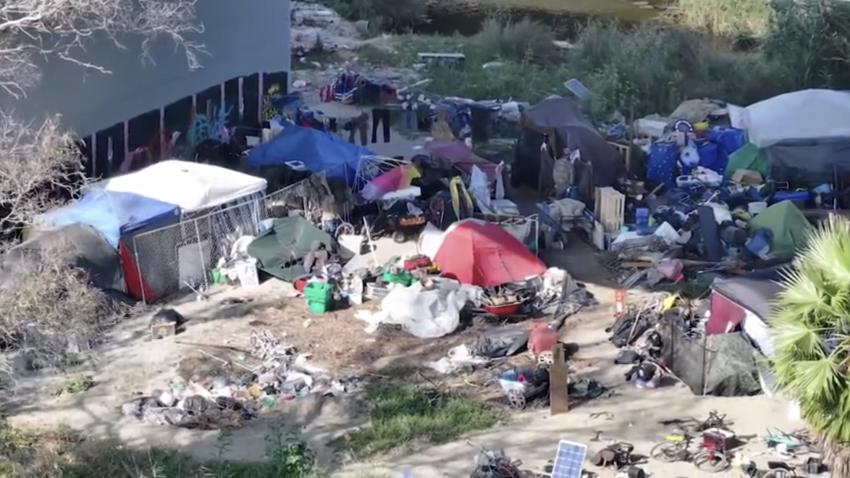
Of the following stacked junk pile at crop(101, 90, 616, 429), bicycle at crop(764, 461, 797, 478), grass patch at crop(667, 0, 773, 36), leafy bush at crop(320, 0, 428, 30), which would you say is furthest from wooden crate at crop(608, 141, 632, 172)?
leafy bush at crop(320, 0, 428, 30)

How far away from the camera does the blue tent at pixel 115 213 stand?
66.2 ft

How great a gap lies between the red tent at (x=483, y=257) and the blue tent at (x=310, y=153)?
3853 mm

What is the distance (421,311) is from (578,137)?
811 centimetres

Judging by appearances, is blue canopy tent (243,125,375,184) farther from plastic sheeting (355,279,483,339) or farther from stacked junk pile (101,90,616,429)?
plastic sheeting (355,279,483,339)

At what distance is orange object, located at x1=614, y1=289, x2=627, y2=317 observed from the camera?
20172 mm

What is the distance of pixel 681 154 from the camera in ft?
90.1

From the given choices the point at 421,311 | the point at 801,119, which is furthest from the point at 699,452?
the point at 801,119

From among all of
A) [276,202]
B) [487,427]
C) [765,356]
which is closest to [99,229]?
[276,202]

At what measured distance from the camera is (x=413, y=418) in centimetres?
1644

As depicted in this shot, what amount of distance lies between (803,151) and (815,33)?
11478 millimetres

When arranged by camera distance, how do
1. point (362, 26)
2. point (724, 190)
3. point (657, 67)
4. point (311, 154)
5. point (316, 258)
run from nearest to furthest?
point (316, 258) < point (311, 154) < point (724, 190) < point (657, 67) < point (362, 26)

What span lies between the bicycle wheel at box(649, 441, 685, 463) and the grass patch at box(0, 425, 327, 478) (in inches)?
162

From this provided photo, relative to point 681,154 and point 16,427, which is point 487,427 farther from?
point 681,154

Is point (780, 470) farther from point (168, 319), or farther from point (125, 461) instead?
point (168, 319)
